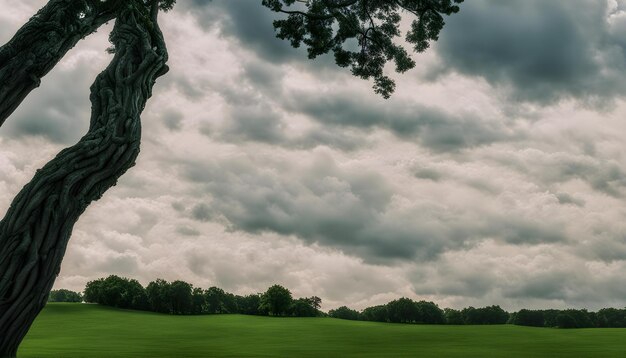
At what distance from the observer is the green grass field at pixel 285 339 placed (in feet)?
123

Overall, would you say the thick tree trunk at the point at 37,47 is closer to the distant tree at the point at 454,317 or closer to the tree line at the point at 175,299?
the tree line at the point at 175,299

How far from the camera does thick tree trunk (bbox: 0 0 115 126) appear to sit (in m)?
10.4

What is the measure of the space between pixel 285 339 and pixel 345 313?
9759 centimetres

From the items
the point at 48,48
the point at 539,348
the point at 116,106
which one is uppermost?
the point at 48,48

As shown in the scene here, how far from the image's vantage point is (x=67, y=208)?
8.71m

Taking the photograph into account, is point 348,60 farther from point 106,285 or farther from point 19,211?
point 106,285

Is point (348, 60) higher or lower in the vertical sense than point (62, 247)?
higher

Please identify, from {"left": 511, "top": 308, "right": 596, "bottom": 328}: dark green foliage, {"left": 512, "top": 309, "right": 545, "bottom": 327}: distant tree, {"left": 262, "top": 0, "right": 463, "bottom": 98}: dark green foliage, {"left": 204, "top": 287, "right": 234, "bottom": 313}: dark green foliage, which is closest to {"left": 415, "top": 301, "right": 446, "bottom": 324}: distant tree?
{"left": 511, "top": 308, "right": 596, "bottom": 328}: dark green foliage

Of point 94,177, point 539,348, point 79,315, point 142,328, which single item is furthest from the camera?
point 79,315

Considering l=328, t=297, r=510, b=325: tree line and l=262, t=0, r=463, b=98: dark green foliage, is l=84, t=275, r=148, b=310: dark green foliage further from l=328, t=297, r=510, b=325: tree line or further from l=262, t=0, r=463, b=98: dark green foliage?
l=262, t=0, r=463, b=98: dark green foliage

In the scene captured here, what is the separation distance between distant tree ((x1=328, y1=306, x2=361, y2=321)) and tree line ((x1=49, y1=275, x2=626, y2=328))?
9140 millimetres

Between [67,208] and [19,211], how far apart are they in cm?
70

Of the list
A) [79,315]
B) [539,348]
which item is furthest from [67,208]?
[79,315]

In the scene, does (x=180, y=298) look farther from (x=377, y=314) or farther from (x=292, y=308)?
(x=377, y=314)
